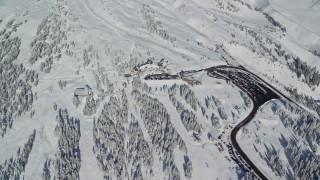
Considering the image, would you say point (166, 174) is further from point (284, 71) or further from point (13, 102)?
point (284, 71)

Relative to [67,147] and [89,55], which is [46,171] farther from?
[89,55]

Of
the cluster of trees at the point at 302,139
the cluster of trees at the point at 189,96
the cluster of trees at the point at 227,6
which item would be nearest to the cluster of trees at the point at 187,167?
the cluster of trees at the point at 189,96

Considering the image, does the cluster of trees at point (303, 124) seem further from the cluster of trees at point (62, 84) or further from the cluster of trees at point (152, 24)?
the cluster of trees at point (62, 84)

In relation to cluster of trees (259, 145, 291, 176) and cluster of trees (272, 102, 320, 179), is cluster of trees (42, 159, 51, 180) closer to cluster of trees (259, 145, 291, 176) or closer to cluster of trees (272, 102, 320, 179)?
cluster of trees (259, 145, 291, 176)

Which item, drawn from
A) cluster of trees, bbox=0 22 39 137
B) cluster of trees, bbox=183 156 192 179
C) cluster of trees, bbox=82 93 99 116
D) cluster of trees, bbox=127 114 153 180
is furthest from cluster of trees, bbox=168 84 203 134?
cluster of trees, bbox=0 22 39 137

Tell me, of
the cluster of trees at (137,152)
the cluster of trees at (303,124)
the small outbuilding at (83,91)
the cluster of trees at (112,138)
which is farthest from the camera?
the small outbuilding at (83,91)


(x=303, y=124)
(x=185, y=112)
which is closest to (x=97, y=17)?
(x=185, y=112)
